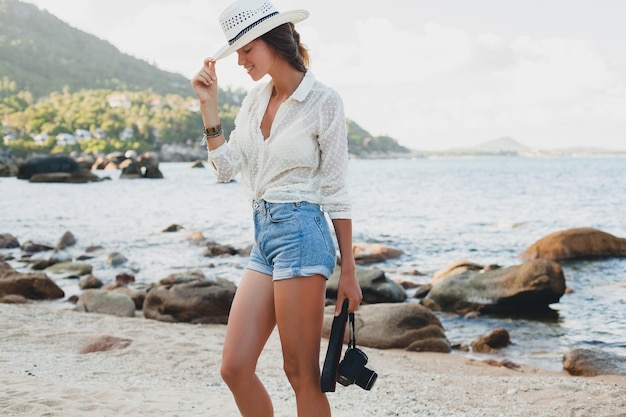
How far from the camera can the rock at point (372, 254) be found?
16.9 metres

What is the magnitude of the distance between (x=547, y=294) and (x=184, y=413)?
7.90m

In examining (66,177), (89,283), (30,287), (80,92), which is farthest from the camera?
(80,92)

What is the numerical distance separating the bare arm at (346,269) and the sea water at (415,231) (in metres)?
6.19

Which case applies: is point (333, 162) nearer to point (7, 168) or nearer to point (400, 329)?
point (400, 329)

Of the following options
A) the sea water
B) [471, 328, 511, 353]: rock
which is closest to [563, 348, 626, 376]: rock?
the sea water

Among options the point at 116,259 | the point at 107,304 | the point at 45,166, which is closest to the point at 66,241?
the point at 116,259

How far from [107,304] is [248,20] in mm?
8228

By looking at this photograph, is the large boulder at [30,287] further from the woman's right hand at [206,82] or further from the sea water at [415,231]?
the woman's right hand at [206,82]

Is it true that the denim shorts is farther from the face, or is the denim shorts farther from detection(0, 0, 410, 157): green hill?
detection(0, 0, 410, 157): green hill

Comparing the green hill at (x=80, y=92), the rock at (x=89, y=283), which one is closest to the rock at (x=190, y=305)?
the rock at (x=89, y=283)

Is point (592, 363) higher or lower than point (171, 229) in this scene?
higher

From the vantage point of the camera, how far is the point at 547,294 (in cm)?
1134

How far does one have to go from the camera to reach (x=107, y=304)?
1052 cm

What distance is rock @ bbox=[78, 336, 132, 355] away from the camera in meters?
7.58
